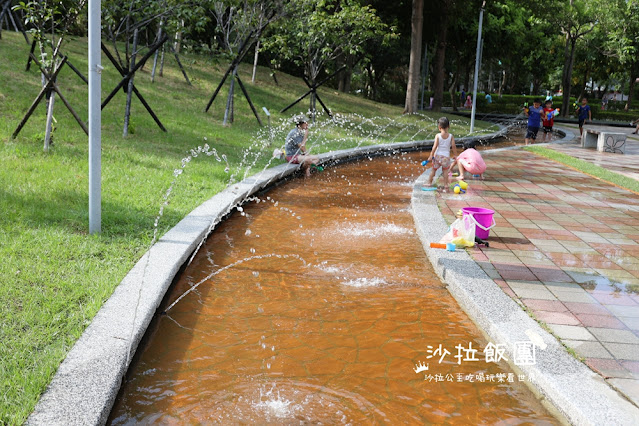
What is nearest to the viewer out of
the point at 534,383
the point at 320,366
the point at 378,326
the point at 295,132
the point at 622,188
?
the point at 534,383

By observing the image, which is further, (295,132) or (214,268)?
(295,132)

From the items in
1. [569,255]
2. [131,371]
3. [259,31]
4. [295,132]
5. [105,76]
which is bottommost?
[131,371]

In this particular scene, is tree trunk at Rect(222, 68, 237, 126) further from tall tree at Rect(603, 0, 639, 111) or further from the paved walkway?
tall tree at Rect(603, 0, 639, 111)

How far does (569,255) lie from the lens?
6023 millimetres

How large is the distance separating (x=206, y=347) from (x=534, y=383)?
217 cm

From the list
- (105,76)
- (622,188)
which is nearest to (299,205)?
(622,188)

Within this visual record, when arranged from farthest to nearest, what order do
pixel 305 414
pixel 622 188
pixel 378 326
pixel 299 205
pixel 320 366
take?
1. pixel 622 188
2. pixel 299 205
3. pixel 378 326
4. pixel 320 366
5. pixel 305 414

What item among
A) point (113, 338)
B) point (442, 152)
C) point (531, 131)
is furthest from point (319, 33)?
point (113, 338)

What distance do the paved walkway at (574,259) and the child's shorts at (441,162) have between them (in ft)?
1.99

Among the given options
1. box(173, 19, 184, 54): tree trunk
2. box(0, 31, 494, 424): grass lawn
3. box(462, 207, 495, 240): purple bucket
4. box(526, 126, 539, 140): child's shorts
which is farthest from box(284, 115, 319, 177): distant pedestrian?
box(526, 126, 539, 140): child's shorts

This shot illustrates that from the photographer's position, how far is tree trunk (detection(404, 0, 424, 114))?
81.1 feet

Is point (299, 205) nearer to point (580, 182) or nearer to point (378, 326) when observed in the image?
point (378, 326)

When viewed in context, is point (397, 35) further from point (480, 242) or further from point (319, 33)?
point (480, 242)

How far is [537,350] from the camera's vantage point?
3781 mm
